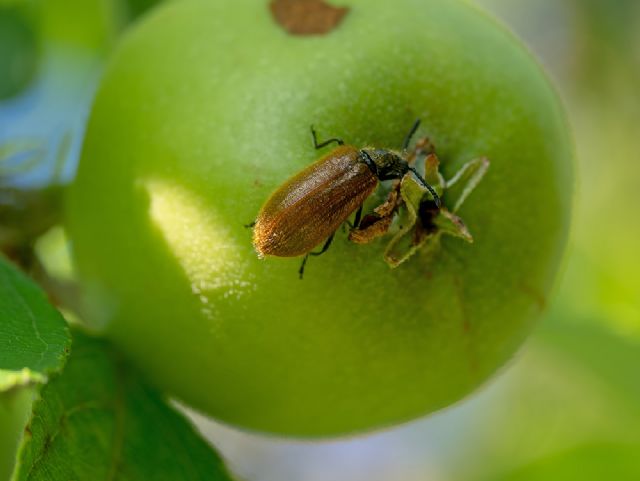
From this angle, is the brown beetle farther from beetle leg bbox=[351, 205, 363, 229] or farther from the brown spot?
the brown spot

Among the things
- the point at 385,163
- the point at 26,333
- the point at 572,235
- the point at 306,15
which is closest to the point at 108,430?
the point at 26,333

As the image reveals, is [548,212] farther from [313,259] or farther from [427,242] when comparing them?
[313,259]

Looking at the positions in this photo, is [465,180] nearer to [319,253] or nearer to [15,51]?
[319,253]

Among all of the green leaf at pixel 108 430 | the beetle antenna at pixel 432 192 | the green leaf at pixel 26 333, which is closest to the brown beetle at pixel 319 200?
the beetle antenna at pixel 432 192

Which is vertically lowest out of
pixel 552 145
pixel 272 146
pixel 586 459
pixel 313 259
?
pixel 586 459

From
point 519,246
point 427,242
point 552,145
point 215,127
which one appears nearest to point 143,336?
point 215,127

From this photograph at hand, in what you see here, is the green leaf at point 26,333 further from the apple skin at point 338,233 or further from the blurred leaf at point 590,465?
the blurred leaf at point 590,465

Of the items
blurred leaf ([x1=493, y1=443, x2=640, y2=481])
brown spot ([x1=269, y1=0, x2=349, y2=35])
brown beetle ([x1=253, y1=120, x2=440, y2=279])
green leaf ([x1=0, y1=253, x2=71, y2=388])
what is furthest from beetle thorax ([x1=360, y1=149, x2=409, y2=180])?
blurred leaf ([x1=493, y1=443, x2=640, y2=481])
